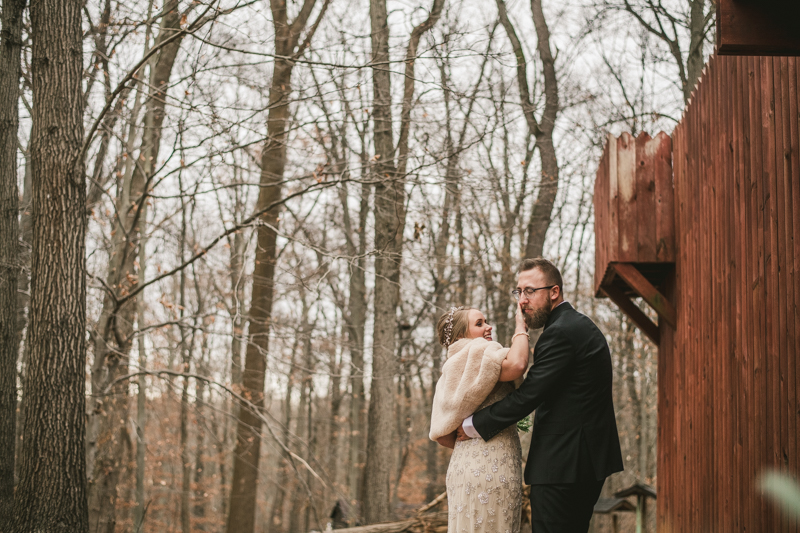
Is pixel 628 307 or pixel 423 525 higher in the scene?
pixel 628 307

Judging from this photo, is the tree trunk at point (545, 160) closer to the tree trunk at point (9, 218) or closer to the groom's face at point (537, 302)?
the tree trunk at point (9, 218)

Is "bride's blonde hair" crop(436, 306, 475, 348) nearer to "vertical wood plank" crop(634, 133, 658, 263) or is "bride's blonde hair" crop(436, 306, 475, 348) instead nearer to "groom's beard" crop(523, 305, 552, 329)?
"groom's beard" crop(523, 305, 552, 329)

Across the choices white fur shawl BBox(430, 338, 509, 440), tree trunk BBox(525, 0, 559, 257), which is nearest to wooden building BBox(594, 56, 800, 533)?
white fur shawl BBox(430, 338, 509, 440)

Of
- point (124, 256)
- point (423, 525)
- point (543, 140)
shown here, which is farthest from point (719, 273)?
point (543, 140)

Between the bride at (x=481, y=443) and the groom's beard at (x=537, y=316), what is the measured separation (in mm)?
52

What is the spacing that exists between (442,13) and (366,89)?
4.97 feet

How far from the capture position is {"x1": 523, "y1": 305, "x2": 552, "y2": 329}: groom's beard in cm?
363

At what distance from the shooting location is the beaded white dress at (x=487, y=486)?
11.2ft

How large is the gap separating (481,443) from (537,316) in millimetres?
721

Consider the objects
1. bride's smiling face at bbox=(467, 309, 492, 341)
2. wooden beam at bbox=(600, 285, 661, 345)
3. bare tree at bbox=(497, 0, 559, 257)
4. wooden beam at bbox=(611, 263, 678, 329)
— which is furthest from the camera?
bare tree at bbox=(497, 0, 559, 257)

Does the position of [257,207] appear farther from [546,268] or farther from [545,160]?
[546,268]

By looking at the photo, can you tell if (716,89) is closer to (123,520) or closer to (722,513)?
(722,513)

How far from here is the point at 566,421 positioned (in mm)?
3291

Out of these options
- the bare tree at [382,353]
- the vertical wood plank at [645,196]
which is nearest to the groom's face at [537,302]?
the vertical wood plank at [645,196]
